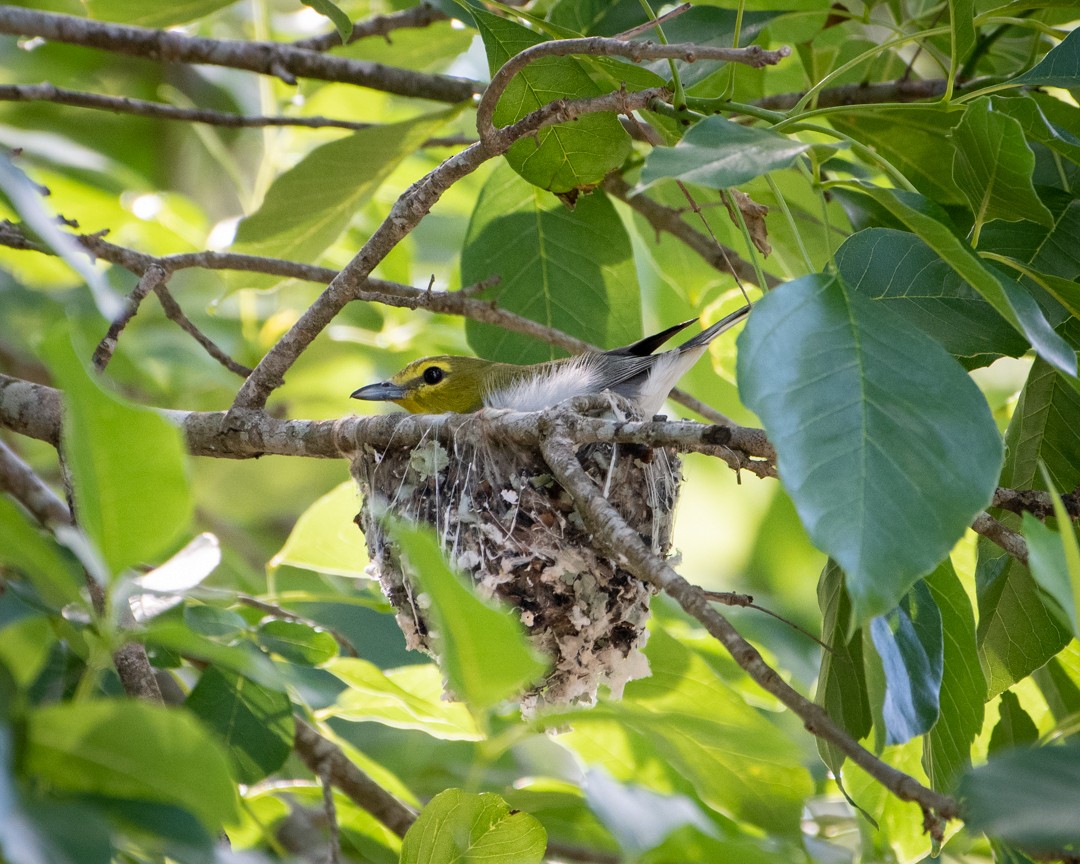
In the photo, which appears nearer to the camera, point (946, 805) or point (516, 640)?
point (516, 640)

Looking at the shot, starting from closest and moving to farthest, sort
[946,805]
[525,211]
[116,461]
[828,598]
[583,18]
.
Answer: [116,461] < [946,805] < [828,598] < [583,18] < [525,211]

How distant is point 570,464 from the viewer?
194 centimetres

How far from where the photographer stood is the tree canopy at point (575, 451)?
114 cm

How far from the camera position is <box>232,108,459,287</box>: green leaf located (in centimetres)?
295

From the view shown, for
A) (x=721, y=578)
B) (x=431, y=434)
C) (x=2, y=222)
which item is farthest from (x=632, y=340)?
(x=721, y=578)

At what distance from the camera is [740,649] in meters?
1.40

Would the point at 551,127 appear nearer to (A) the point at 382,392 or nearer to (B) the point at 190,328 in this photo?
(B) the point at 190,328

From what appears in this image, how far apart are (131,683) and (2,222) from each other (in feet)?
4.46

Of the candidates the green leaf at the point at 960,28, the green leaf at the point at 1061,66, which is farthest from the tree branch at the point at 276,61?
the green leaf at the point at 1061,66

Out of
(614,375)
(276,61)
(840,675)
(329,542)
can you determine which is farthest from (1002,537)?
(276,61)

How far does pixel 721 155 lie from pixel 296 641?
4.86ft

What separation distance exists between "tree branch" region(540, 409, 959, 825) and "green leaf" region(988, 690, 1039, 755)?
3.34 feet

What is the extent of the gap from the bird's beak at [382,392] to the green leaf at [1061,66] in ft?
7.45

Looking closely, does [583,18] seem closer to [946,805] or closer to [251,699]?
[251,699]
